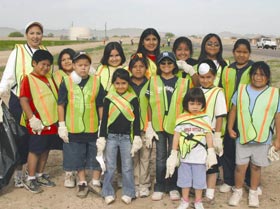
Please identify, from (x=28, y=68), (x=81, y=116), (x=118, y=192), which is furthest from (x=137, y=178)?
(x=28, y=68)

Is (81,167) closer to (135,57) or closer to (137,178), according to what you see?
(137,178)

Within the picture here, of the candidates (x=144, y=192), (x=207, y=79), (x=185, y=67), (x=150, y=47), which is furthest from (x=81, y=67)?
(x=144, y=192)

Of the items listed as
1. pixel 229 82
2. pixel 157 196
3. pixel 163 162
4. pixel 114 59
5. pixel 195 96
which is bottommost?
pixel 157 196

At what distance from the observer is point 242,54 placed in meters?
4.17

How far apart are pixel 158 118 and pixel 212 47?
107 centimetres

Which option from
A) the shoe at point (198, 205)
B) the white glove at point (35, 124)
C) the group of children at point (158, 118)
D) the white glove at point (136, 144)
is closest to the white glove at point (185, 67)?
the group of children at point (158, 118)

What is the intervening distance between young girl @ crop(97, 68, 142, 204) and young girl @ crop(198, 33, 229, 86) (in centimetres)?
103

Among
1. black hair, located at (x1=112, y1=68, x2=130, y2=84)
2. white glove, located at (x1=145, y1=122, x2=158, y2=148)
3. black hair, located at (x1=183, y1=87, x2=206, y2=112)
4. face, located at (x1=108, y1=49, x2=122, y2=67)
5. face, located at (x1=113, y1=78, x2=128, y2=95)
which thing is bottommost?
white glove, located at (x1=145, y1=122, x2=158, y2=148)

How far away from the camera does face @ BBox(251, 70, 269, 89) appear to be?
12.6 ft

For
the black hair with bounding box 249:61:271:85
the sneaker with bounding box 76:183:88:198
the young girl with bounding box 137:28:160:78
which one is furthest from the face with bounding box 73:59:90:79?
the black hair with bounding box 249:61:271:85

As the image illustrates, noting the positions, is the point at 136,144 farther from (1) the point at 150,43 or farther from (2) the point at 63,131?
(1) the point at 150,43

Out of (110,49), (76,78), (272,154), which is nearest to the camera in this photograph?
(272,154)

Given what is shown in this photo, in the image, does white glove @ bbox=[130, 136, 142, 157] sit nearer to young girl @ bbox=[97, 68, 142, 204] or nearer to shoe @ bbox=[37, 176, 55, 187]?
young girl @ bbox=[97, 68, 142, 204]

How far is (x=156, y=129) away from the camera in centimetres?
414
